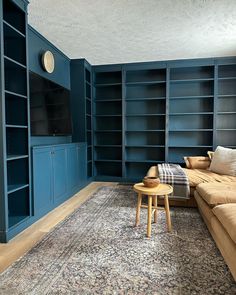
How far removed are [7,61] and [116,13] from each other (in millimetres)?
1350

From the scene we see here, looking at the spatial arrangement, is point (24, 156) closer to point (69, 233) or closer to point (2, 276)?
point (69, 233)

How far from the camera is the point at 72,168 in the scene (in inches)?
150

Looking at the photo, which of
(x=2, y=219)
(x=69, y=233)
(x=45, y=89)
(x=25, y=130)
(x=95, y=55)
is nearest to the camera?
(x=2, y=219)

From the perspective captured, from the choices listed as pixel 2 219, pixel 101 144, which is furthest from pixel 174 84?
pixel 2 219

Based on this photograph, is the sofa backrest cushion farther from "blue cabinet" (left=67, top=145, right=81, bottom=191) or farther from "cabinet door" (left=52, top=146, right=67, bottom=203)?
"cabinet door" (left=52, top=146, right=67, bottom=203)

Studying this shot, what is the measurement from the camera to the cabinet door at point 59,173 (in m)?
3.16

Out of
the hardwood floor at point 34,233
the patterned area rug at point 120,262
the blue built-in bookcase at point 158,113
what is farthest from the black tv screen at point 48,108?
the patterned area rug at point 120,262

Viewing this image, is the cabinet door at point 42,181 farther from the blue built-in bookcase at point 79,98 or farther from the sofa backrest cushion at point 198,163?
the sofa backrest cushion at point 198,163

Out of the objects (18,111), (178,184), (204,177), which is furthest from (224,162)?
(18,111)

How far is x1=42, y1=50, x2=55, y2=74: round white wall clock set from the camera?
3.30 metres

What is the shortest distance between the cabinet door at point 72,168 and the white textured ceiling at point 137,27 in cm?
172

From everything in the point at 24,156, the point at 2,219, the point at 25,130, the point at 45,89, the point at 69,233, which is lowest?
the point at 69,233

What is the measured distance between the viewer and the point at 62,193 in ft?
11.1

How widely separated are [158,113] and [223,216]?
328 cm
